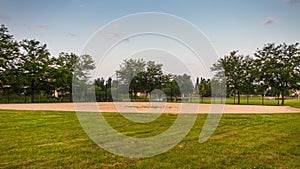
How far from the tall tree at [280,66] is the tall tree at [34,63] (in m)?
25.3

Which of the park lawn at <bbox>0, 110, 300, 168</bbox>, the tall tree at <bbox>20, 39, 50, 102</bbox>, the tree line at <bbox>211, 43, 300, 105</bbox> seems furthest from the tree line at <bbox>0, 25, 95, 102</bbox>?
the park lawn at <bbox>0, 110, 300, 168</bbox>

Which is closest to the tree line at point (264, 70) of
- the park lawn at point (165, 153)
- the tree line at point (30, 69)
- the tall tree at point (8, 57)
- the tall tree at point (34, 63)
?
the tree line at point (30, 69)

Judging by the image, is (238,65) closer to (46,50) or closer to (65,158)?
(46,50)

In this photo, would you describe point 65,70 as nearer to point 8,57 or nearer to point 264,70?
point 8,57

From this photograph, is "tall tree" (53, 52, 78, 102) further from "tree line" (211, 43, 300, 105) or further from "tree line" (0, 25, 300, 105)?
"tree line" (211, 43, 300, 105)

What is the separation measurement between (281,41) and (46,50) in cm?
2806

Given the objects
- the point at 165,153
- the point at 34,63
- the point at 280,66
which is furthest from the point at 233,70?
the point at 165,153

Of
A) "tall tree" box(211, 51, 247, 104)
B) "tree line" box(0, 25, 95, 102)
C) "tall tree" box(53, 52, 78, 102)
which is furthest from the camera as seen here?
"tall tree" box(53, 52, 78, 102)

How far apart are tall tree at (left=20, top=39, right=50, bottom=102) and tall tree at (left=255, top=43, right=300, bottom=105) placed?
2530 cm

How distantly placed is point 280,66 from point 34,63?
2809 centimetres

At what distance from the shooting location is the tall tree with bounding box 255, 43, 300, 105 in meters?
29.1

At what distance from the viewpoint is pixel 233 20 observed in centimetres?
1780

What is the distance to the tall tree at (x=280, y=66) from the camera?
29.1 m

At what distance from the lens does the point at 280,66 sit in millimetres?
30156
